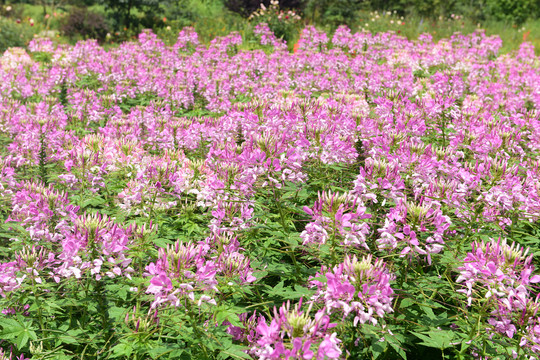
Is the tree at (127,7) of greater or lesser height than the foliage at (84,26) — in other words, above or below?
above

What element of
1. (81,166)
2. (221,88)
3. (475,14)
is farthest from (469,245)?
(475,14)

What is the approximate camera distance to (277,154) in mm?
2723

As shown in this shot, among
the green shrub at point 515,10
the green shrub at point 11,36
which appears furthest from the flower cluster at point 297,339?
the green shrub at point 515,10

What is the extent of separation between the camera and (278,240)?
3.05 m

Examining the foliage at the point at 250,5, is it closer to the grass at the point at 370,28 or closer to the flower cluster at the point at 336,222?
the grass at the point at 370,28

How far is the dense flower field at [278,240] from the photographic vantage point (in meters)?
2.04

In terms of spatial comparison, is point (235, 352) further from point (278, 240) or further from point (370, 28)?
point (370, 28)

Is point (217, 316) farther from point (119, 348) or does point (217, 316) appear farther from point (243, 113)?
point (243, 113)

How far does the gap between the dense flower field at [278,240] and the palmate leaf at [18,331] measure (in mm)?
12

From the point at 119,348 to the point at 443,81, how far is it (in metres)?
5.71

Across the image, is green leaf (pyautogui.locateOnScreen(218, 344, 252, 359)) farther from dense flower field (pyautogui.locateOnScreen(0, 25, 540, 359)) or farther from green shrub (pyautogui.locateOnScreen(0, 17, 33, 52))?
green shrub (pyautogui.locateOnScreen(0, 17, 33, 52))

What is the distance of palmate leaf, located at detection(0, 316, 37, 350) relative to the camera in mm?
2361

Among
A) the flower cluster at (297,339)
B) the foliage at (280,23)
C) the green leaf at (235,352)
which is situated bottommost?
the green leaf at (235,352)

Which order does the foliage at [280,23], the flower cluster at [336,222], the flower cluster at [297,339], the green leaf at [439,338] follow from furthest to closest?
1. the foliage at [280,23]
2. the green leaf at [439,338]
3. the flower cluster at [336,222]
4. the flower cluster at [297,339]
